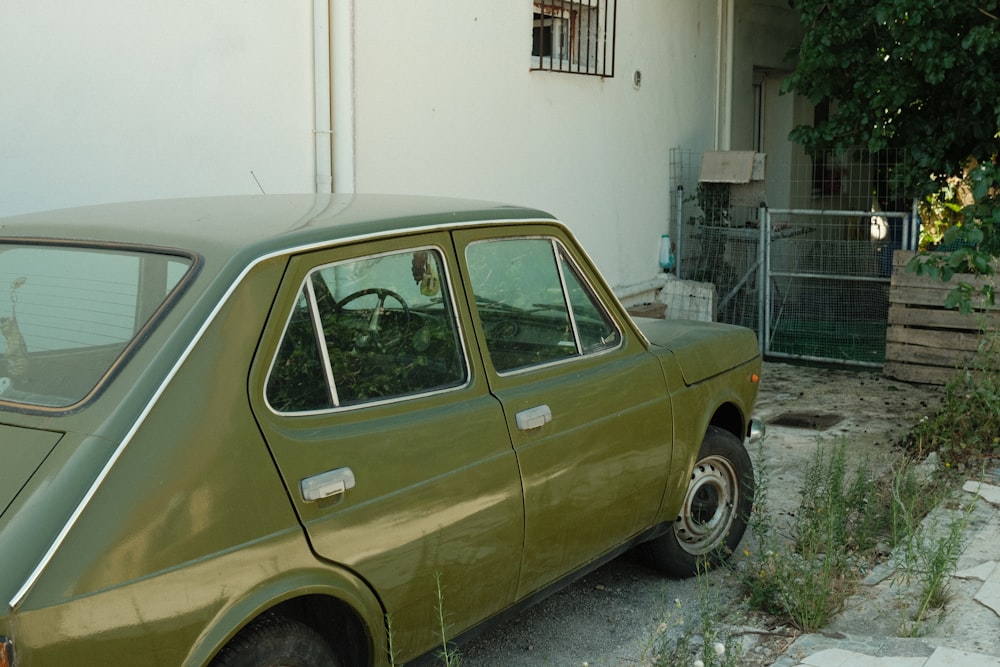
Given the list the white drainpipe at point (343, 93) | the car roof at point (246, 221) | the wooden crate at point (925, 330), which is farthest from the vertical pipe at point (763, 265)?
the car roof at point (246, 221)

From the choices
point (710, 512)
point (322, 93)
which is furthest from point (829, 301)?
point (710, 512)

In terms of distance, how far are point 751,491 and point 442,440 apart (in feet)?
7.76

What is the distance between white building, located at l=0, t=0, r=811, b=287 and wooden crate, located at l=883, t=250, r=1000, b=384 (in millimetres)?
2378

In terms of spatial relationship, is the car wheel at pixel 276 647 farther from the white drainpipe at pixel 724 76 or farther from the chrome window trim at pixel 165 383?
the white drainpipe at pixel 724 76

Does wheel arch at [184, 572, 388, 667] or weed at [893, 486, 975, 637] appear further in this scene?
weed at [893, 486, 975, 637]

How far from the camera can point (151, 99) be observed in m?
5.99

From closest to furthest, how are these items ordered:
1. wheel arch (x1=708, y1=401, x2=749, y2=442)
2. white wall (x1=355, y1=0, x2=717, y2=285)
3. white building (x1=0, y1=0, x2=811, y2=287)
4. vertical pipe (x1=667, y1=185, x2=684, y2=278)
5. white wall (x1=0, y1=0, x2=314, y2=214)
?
wheel arch (x1=708, y1=401, x2=749, y2=442)
white wall (x1=0, y1=0, x2=314, y2=214)
white building (x1=0, y1=0, x2=811, y2=287)
white wall (x1=355, y1=0, x2=717, y2=285)
vertical pipe (x1=667, y1=185, x2=684, y2=278)

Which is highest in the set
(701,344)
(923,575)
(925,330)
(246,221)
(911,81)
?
(911,81)

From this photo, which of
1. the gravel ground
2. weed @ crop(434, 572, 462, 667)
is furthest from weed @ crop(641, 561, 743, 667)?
weed @ crop(434, 572, 462, 667)

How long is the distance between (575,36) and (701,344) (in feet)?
16.9

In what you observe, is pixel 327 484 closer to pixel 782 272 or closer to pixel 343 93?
pixel 343 93

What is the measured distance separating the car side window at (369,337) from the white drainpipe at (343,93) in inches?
134

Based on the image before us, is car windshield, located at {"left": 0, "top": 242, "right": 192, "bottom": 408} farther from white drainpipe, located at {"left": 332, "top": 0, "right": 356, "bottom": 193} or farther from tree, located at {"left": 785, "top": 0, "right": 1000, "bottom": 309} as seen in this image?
tree, located at {"left": 785, "top": 0, "right": 1000, "bottom": 309}

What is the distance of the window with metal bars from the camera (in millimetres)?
9133
